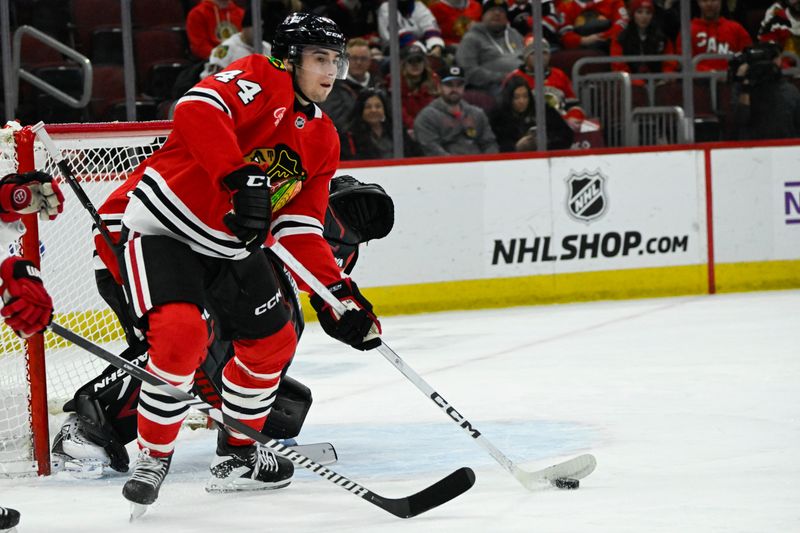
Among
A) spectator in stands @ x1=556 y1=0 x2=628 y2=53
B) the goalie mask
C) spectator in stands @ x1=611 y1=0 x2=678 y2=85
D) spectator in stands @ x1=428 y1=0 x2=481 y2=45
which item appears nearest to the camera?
the goalie mask

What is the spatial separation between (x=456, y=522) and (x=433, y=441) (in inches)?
35.1

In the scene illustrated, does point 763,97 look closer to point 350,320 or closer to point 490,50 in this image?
point 490,50

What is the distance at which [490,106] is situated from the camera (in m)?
6.61

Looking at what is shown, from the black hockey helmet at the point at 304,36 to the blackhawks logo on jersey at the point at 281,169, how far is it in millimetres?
217

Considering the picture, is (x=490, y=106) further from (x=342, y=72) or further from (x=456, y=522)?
(x=456, y=522)

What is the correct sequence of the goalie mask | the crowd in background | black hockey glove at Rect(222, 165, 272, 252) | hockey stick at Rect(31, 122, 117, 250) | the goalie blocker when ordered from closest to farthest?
black hockey glove at Rect(222, 165, 272, 252), hockey stick at Rect(31, 122, 117, 250), the goalie blocker, the goalie mask, the crowd in background

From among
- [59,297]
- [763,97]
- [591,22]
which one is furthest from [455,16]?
[59,297]

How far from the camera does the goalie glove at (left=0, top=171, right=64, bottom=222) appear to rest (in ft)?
8.64

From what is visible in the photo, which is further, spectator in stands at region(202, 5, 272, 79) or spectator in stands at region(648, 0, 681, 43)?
spectator in stands at region(648, 0, 681, 43)

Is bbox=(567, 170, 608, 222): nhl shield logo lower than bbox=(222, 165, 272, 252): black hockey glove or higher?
lower

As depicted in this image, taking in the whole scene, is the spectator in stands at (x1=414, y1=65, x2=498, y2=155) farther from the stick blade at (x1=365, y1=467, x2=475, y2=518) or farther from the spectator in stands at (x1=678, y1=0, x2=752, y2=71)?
the stick blade at (x1=365, y1=467, x2=475, y2=518)

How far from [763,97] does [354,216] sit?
12.9ft

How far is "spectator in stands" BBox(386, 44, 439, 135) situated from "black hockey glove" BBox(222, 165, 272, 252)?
3.64 meters

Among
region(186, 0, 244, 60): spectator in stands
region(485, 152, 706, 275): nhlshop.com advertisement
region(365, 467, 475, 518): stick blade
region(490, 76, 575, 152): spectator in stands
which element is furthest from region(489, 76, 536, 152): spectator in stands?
region(365, 467, 475, 518): stick blade
